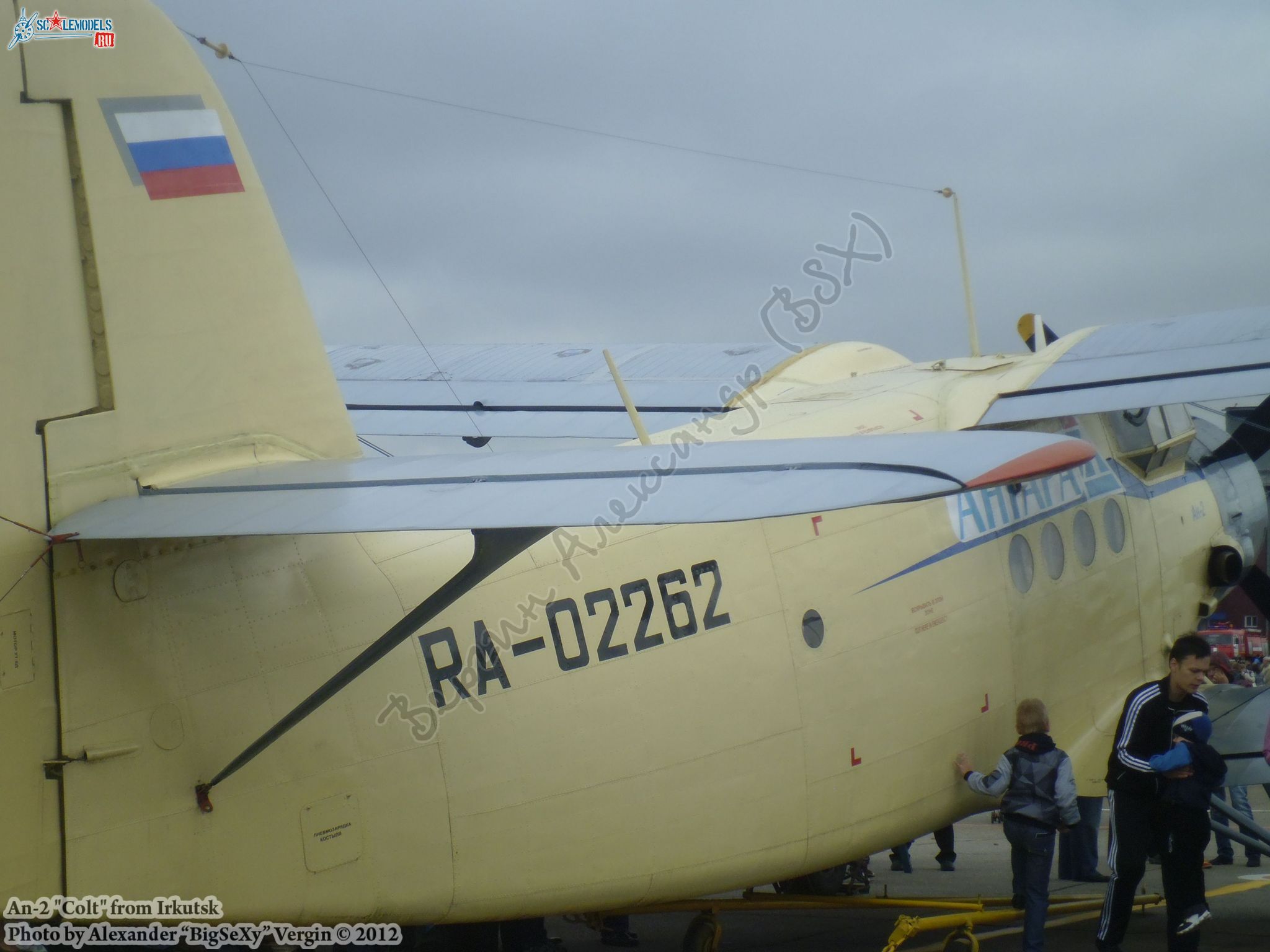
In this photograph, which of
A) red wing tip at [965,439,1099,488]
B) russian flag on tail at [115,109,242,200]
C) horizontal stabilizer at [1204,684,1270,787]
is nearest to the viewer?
red wing tip at [965,439,1099,488]

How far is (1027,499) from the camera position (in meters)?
7.64

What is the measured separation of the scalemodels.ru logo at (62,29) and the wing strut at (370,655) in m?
2.67

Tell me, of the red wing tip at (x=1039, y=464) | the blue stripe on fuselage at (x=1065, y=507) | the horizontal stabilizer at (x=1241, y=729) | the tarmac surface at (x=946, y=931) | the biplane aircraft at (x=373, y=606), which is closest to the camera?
the red wing tip at (x=1039, y=464)

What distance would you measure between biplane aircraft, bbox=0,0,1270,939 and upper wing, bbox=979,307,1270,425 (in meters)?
0.08

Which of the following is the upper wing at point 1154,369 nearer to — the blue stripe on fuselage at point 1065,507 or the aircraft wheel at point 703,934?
the blue stripe on fuselage at point 1065,507

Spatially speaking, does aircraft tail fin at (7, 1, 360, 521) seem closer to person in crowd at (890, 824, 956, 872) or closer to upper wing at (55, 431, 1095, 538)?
upper wing at (55, 431, 1095, 538)

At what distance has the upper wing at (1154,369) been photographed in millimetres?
7152

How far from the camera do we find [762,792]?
6047 millimetres

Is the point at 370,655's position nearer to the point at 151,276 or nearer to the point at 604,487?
the point at 604,487

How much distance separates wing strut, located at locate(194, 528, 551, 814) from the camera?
4301mm

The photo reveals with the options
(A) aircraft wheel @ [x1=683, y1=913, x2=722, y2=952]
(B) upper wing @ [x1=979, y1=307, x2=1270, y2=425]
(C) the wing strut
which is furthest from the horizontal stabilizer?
(C) the wing strut

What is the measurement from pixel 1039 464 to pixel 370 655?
8.84 feet

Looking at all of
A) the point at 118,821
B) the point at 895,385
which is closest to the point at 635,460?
the point at 118,821

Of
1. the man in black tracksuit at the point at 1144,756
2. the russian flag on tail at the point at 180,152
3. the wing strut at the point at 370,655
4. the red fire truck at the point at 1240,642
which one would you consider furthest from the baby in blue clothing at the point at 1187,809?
the red fire truck at the point at 1240,642
